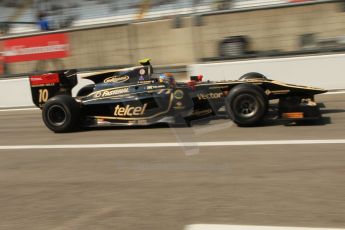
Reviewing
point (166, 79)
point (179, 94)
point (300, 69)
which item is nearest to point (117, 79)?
point (166, 79)


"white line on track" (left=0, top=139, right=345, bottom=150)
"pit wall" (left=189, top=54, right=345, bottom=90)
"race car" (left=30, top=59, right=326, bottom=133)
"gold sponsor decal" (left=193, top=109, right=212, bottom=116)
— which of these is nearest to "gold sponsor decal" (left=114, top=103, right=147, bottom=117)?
"race car" (left=30, top=59, right=326, bottom=133)

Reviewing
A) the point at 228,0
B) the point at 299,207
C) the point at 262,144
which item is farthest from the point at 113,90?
the point at 228,0

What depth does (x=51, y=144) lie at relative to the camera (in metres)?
7.10

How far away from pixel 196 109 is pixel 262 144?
1.67 metres

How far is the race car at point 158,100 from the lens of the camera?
6.91 meters

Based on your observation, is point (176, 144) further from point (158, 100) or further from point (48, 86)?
point (48, 86)

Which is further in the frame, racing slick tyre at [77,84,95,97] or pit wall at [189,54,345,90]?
pit wall at [189,54,345,90]

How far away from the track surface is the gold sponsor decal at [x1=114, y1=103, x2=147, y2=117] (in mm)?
492

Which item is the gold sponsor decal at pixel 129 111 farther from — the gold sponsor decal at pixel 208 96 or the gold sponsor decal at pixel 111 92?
the gold sponsor decal at pixel 208 96

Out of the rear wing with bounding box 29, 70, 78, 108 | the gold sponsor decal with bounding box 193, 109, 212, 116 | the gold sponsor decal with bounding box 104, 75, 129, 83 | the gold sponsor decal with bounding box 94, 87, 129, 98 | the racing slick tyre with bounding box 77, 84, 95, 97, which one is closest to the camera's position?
the gold sponsor decal with bounding box 193, 109, 212, 116

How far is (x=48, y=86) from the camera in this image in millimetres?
8297

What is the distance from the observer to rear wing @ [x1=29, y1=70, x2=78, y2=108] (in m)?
8.30

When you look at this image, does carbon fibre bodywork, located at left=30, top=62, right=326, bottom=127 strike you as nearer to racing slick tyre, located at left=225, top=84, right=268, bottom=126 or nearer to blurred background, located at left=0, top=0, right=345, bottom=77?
racing slick tyre, located at left=225, top=84, right=268, bottom=126

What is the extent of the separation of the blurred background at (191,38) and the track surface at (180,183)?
152 inches
